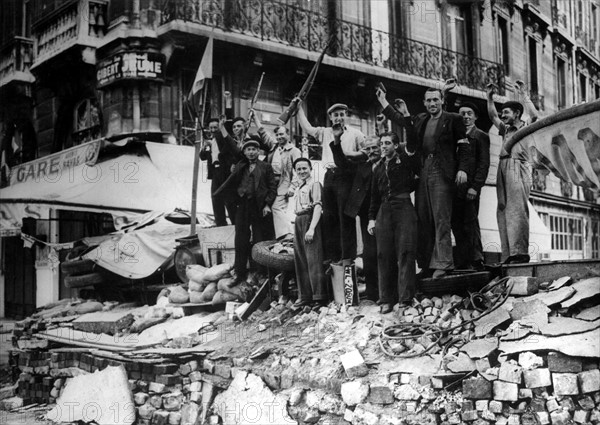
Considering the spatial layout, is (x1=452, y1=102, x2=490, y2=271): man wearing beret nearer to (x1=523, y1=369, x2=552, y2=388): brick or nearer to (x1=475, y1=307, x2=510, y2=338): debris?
(x1=475, y1=307, x2=510, y2=338): debris

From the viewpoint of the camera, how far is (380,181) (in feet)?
17.6

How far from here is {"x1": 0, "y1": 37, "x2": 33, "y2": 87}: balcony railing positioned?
23.1 ft

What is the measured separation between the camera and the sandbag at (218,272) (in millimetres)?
6082

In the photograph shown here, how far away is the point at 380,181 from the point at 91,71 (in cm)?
287

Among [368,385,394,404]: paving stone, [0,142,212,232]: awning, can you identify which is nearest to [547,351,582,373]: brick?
[368,385,394,404]: paving stone

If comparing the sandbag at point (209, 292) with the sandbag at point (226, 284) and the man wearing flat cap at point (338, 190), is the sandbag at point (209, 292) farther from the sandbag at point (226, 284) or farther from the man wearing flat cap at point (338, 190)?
the man wearing flat cap at point (338, 190)

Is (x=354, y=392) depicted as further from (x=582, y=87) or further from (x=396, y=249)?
(x=582, y=87)

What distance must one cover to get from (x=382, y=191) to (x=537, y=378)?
172 centimetres

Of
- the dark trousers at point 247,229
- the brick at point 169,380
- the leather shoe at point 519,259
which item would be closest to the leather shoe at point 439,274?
the leather shoe at point 519,259

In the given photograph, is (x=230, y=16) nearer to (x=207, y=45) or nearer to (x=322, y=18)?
(x=207, y=45)

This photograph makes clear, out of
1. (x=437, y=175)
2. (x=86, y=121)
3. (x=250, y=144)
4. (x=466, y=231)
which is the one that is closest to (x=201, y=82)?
(x=250, y=144)

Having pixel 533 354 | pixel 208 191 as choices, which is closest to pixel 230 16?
pixel 208 191

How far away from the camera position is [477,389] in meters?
4.38

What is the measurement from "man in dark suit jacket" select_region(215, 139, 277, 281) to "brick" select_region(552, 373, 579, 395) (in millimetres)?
2559
